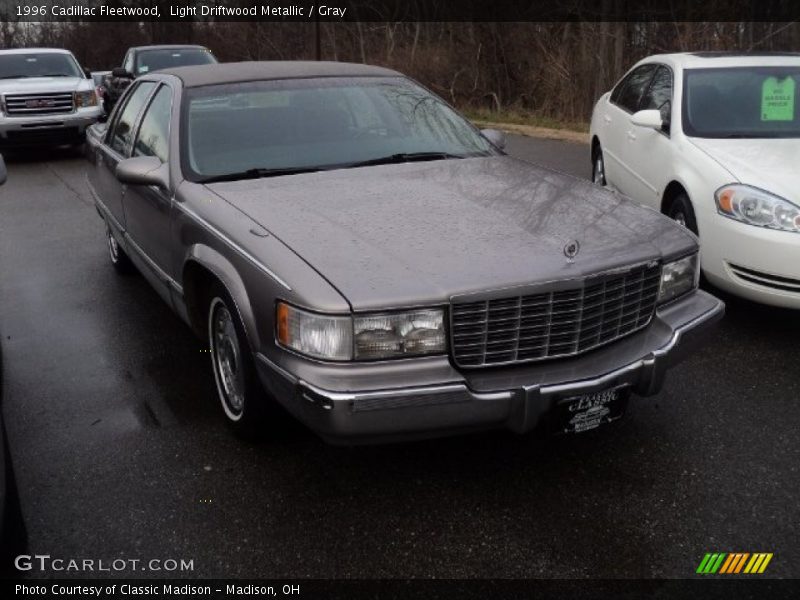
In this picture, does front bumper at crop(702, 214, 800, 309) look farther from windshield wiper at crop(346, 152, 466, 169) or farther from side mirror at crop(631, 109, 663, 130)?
windshield wiper at crop(346, 152, 466, 169)

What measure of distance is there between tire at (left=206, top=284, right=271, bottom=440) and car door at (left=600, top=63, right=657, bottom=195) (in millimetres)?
3956

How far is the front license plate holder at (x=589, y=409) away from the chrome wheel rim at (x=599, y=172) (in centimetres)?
497

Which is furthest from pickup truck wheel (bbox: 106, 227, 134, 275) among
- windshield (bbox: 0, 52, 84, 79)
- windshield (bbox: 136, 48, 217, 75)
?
windshield (bbox: 136, 48, 217, 75)

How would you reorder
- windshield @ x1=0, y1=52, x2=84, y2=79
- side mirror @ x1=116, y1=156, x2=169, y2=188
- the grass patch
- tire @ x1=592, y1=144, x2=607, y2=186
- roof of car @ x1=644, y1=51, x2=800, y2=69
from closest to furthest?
side mirror @ x1=116, y1=156, x2=169, y2=188 < roof of car @ x1=644, y1=51, x2=800, y2=69 < tire @ x1=592, y1=144, x2=607, y2=186 < windshield @ x1=0, y1=52, x2=84, y2=79 < the grass patch

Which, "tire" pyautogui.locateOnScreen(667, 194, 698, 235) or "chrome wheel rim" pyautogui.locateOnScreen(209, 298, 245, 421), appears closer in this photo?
"chrome wheel rim" pyautogui.locateOnScreen(209, 298, 245, 421)

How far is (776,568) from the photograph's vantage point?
2783 millimetres

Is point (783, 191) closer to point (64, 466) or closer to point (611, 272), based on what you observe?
point (611, 272)

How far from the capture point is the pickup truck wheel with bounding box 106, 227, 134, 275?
6.15 meters

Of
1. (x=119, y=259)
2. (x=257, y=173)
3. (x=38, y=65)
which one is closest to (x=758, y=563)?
(x=257, y=173)

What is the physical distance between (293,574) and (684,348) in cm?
175

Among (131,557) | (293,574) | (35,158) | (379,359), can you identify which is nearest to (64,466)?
(131,557)

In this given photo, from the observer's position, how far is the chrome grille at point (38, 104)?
1315 cm

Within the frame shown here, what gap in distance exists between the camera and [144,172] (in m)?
4.19

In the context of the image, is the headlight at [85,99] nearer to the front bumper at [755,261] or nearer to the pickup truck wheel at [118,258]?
the pickup truck wheel at [118,258]
